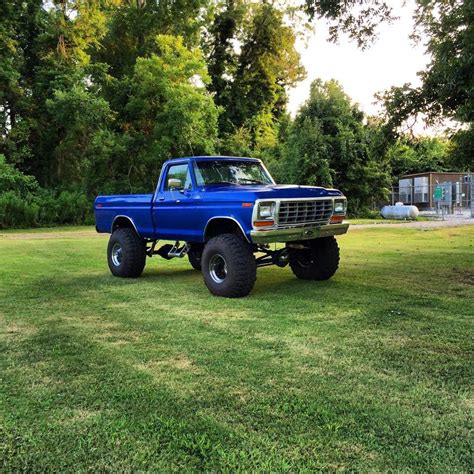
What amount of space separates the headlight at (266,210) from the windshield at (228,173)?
1376 mm

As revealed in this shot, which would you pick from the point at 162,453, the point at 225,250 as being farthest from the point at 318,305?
the point at 162,453

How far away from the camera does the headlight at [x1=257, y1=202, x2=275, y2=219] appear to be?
659cm

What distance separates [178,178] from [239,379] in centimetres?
489

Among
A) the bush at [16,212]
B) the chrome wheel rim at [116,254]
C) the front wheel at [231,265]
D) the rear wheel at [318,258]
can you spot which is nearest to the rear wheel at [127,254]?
the chrome wheel rim at [116,254]

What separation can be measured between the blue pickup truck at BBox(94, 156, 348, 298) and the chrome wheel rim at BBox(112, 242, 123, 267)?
19mm

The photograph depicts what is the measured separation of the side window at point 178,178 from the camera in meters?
7.77

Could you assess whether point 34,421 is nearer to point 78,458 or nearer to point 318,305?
point 78,458

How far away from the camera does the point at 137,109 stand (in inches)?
1120

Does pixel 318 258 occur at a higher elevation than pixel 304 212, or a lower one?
lower

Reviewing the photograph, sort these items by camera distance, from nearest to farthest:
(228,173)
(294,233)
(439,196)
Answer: (294,233), (228,173), (439,196)

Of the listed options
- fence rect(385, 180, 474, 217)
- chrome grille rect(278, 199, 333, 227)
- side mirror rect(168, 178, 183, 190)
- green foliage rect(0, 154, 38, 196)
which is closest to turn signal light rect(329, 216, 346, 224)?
chrome grille rect(278, 199, 333, 227)

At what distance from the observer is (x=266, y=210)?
6.64m

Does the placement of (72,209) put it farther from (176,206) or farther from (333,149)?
(176,206)

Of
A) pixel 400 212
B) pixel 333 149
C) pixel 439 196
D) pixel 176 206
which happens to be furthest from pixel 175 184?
pixel 439 196
